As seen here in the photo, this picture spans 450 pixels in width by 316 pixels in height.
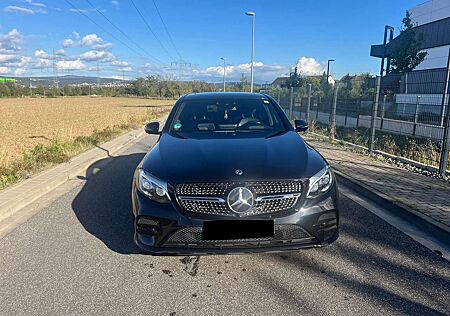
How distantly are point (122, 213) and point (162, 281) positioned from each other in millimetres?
1833

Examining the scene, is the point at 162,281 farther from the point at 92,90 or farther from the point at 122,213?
the point at 92,90

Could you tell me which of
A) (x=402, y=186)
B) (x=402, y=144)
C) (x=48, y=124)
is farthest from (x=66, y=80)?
(x=402, y=186)

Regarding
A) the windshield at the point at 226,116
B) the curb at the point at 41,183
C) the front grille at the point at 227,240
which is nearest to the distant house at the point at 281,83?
the curb at the point at 41,183

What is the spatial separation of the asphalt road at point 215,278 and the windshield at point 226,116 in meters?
1.47

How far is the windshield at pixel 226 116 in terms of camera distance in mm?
4234

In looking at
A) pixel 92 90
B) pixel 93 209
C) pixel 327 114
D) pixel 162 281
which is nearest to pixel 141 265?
pixel 162 281

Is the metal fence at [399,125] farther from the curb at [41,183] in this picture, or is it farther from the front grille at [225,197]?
the curb at [41,183]

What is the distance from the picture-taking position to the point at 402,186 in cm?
562

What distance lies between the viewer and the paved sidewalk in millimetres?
4359

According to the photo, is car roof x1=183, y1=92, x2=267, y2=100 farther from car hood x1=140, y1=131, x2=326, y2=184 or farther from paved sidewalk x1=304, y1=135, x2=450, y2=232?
paved sidewalk x1=304, y1=135, x2=450, y2=232

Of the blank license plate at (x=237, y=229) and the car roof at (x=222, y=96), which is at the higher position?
the car roof at (x=222, y=96)

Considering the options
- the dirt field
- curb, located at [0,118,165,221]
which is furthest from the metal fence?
the dirt field

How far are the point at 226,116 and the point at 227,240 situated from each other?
7.02ft

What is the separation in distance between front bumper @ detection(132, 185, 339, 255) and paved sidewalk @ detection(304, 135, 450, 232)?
1888 millimetres
